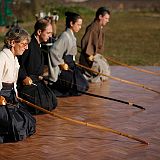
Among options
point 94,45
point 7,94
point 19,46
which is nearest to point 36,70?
point 7,94

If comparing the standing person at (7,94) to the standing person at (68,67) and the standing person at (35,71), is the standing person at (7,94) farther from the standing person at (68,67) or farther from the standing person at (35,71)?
the standing person at (68,67)

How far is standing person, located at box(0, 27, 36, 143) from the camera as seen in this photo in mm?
6137

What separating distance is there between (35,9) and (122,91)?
18320 mm

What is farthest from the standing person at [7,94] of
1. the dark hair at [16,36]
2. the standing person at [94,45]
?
the standing person at [94,45]

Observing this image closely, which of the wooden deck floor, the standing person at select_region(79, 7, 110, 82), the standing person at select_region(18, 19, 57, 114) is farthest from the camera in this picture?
the standing person at select_region(79, 7, 110, 82)

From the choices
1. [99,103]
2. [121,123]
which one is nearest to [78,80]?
[99,103]

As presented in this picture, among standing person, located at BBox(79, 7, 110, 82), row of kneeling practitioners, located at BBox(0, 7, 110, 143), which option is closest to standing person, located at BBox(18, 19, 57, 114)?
row of kneeling practitioners, located at BBox(0, 7, 110, 143)

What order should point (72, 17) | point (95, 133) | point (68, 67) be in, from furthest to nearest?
point (68, 67)
point (72, 17)
point (95, 133)

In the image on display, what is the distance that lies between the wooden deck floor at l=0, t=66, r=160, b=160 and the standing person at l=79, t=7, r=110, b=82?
1.05 m

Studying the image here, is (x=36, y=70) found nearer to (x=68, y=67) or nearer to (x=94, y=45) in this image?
(x=68, y=67)

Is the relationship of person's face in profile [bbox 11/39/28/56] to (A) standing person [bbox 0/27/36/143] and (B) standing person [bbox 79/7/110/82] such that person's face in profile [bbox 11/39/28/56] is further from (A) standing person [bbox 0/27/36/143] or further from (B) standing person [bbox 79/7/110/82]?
(B) standing person [bbox 79/7/110/82]

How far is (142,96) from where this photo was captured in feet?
30.2

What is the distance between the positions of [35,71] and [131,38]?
45.4ft

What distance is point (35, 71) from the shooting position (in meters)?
7.50
